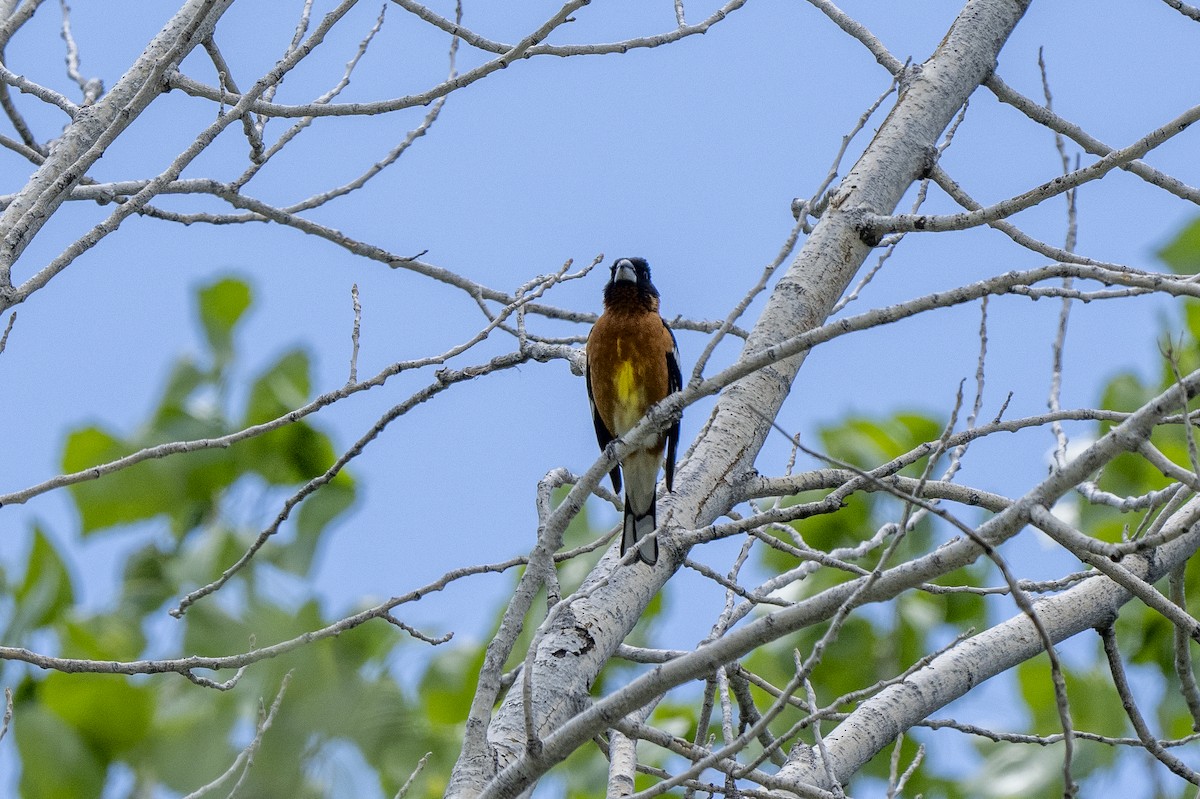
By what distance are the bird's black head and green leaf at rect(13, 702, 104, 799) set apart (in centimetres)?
1478

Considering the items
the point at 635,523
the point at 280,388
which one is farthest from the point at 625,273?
the point at 280,388

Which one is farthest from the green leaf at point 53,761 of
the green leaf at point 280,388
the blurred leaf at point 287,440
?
the green leaf at point 280,388

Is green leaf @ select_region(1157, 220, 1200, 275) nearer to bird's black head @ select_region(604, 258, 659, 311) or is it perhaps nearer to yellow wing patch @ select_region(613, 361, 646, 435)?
bird's black head @ select_region(604, 258, 659, 311)

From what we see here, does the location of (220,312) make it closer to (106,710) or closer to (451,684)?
(106,710)

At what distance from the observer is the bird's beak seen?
5562 millimetres

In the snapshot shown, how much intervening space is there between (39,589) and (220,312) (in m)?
5.70

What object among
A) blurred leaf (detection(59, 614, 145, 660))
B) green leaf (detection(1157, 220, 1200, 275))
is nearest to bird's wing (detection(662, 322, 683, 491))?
green leaf (detection(1157, 220, 1200, 275))

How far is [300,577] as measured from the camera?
16.9 m

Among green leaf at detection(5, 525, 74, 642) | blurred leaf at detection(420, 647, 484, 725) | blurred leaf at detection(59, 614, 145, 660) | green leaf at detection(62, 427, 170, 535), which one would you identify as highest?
green leaf at detection(62, 427, 170, 535)

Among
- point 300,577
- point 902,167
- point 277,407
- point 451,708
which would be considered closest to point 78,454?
point 277,407

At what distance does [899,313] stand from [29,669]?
62.3ft

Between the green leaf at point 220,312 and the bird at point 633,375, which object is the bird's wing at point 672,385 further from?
the green leaf at point 220,312

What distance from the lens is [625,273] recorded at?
5.57 meters

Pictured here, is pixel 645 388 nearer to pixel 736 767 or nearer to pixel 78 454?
pixel 736 767
